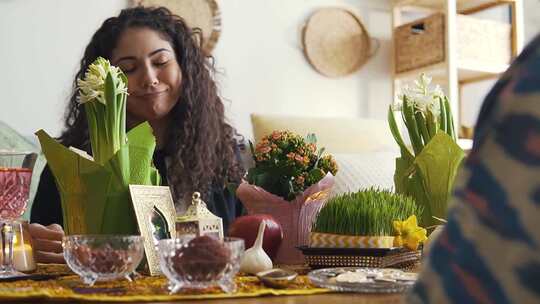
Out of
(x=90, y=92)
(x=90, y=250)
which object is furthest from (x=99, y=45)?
(x=90, y=250)

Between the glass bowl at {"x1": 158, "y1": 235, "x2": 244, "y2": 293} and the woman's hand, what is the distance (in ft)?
1.59

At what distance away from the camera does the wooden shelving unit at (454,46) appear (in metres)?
2.98

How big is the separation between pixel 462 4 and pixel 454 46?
0.45m

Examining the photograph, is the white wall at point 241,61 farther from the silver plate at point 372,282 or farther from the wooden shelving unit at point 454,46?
the silver plate at point 372,282

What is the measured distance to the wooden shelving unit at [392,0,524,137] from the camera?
2980 mm

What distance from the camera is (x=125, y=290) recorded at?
0.75 meters

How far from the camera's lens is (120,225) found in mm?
955

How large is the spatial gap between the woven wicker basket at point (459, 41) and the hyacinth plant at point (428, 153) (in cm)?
175

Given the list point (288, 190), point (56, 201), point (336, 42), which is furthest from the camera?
point (336, 42)

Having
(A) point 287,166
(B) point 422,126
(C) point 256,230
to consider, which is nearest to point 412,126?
(B) point 422,126

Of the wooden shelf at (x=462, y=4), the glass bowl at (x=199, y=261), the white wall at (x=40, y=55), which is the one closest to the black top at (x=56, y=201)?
the white wall at (x=40, y=55)

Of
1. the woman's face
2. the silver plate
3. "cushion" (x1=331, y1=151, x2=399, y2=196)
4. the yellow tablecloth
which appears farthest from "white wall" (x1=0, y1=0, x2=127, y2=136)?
the silver plate

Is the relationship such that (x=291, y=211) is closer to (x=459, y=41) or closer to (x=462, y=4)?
(x=459, y=41)

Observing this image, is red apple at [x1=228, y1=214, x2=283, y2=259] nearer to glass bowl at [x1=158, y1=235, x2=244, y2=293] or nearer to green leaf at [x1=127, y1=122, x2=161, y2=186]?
green leaf at [x1=127, y1=122, x2=161, y2=186]
